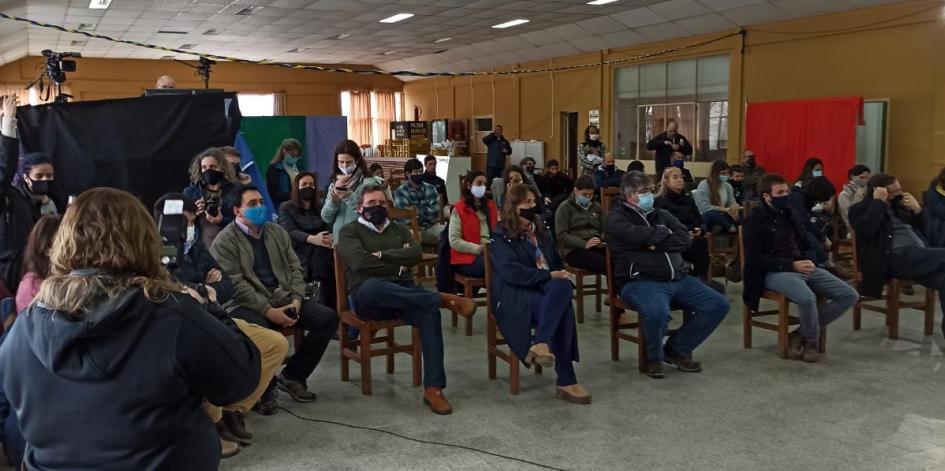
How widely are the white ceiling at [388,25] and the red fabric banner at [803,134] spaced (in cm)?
116

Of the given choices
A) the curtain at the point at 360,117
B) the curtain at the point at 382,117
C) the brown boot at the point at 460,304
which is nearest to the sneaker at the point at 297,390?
the brown boot at the point at 460,304

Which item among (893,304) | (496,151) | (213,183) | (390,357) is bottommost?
(390,357)

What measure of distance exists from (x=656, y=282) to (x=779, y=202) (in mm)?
969

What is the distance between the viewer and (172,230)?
118 inches

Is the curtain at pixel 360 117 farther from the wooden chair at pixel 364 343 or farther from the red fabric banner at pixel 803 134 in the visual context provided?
the wooden chair at pixel 364 343

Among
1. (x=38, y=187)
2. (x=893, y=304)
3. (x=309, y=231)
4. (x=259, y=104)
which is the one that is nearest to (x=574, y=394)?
(x=309, y=231)

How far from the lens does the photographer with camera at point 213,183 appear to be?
179 inches

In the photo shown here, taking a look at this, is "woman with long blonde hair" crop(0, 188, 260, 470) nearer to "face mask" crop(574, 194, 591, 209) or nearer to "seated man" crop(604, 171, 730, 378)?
"seated man" crop(604, 171, 730, 378)

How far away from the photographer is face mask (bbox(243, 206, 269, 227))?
3932mm

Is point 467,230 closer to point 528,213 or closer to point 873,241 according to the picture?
point 528,213

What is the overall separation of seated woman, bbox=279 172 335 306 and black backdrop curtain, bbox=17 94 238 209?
1.05m

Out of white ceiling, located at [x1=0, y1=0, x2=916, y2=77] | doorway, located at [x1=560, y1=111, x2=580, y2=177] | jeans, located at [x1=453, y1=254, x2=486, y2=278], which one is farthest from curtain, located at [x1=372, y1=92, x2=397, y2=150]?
jeans, located at [x1=453, y1=254, x2=486, y2=278]

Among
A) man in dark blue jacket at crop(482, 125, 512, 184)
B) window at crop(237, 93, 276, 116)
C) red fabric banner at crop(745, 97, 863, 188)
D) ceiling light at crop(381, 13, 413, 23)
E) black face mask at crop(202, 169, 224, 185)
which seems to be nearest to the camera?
black face mask at crop(202, 169, 224, 185)

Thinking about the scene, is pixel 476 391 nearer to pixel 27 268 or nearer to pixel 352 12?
pixel 27 268
